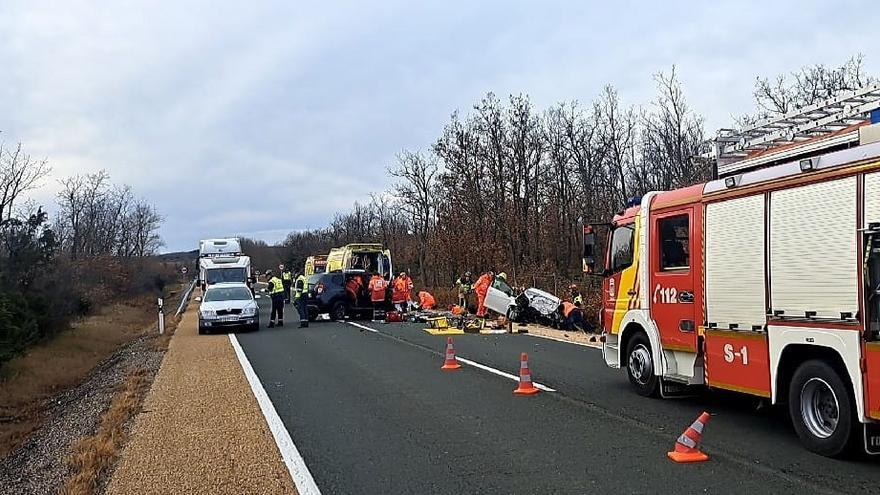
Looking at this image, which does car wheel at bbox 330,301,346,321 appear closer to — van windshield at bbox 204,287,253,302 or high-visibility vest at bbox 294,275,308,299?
high-visibility vest at bbox 294,275,308,299

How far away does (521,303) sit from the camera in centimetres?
2492

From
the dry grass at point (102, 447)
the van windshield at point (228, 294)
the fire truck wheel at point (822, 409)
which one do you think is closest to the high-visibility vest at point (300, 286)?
the van windshield at point (228, 294)

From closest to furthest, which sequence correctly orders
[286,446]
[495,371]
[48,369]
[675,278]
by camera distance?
[286,446], [675,278], [495,371], [48,369]

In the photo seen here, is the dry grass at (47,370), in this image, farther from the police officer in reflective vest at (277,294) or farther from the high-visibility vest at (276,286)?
the high-visibility vest at (276,286)

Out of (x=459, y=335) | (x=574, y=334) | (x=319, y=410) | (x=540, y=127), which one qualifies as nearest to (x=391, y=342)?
(x=459, y=335)

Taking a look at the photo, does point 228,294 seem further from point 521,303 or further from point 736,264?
point 736,264

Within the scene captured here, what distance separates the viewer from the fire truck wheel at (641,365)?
10.8 meters

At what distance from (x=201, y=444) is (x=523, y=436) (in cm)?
339

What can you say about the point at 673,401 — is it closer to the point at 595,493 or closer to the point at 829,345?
the point at 829,345

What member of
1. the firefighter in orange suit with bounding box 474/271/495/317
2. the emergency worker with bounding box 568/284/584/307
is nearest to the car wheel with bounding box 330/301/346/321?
the firefighter in orange suit with bounding box 474/271/495/317

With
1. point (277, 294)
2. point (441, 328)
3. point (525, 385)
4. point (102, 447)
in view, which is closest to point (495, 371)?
point (525, 385)

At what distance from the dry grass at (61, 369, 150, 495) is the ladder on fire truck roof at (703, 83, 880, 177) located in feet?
23.7

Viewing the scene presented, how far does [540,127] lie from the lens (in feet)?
160

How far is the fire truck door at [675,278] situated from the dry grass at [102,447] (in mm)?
6491
